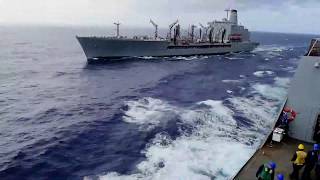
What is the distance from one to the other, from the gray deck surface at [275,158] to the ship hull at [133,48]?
172 ft

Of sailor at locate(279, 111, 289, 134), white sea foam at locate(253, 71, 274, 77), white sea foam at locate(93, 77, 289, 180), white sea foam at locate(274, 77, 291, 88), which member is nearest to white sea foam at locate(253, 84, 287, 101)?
white sea foam at locate(93, 77, 289, 180)

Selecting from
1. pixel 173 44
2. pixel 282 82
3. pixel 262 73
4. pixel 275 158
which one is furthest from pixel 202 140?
pixel 173 44

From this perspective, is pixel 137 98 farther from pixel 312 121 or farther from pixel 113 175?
pixel 312 121

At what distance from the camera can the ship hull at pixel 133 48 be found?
65.5m

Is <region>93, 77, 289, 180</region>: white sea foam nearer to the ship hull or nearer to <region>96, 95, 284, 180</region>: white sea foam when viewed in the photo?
<region>96, 95, 284, 180</region>: white sea foam

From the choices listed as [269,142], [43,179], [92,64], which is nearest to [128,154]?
[43,179]

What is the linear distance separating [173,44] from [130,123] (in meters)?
51.9

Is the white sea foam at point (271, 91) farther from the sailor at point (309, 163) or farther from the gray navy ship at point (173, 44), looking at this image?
the gray navy ship at point (173, 44)

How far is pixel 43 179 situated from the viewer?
17703 millimetres

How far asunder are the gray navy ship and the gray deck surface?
172 feet

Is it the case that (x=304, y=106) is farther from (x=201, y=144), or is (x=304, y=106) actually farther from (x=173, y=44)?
(x=173, y=44)

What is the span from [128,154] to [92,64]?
138 feet

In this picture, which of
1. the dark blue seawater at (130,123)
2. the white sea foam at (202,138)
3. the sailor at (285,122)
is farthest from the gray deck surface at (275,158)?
the dark blue seawater at (130,123)

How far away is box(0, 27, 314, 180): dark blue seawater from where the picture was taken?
18984mm
